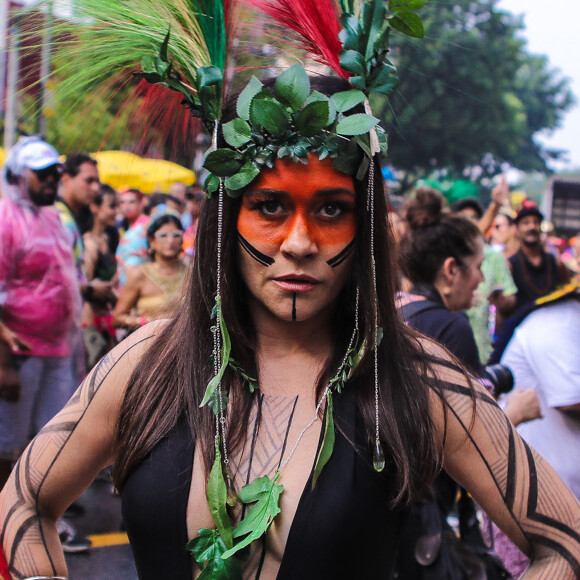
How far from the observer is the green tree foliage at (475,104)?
215 cm

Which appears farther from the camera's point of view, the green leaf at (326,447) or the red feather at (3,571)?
the red feather at (3,571)

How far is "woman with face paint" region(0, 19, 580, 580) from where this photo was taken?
5.80 ft

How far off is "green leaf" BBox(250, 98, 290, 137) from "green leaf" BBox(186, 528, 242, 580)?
Answer: 911 mm

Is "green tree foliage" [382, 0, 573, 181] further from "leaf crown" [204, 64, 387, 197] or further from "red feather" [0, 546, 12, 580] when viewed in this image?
"red feather" [0, 546, 12, 580]

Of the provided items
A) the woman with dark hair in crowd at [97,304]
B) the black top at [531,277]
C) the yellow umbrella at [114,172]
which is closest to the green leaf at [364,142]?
the woman with dark hair in crowd at [97,304]

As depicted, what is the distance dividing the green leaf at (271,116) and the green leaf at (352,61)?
17 centimetres

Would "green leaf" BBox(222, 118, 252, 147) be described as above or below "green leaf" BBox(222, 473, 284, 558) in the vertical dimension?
above

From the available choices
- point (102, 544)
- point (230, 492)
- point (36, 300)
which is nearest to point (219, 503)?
point (230, 492)

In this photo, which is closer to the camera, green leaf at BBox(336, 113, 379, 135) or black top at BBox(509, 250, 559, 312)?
green leaf at BBox(336, 113, 379, 135)

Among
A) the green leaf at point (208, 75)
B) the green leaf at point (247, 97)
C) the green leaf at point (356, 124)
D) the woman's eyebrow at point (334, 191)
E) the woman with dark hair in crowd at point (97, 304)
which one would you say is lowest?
the woman with dark hair in crowd at point (97, 304)

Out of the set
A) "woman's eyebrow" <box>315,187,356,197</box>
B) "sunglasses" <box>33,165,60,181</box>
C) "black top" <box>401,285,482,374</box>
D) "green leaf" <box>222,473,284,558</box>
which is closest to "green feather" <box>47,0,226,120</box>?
"woman's eyebrow" <box>315,187,356,197</box>

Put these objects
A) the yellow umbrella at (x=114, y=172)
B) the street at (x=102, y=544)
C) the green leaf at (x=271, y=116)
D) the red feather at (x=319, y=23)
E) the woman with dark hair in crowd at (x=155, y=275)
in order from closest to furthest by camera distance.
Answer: the green leaf at (x=271, y=116) → the red feather at (x=319, y=23) → the street at (x=102, y=544) → the woman with dark hair in crowd at (x=155, y=275) → the yellow umbrella at (x=114, y=172)

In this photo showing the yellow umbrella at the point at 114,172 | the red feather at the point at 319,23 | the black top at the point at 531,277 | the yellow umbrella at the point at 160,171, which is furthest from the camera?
the yellow umbrella at the point at 114,172

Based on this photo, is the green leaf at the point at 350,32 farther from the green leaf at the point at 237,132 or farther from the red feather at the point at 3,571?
the red feather at the point at 3,571
